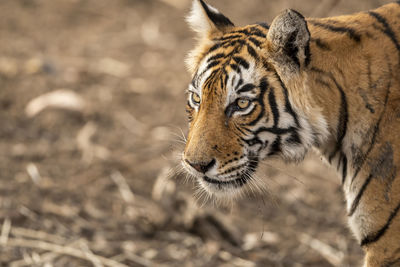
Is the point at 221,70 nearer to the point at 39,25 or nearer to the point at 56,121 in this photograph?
the point at 56,121

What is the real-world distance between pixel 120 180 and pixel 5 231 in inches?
39.1

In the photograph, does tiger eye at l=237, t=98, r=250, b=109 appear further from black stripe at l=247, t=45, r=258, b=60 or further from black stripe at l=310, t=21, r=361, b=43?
black stripe at l=310, t=21, r=361, b=43

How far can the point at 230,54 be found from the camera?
2.39 m

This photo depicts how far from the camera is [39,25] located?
699 centimetres

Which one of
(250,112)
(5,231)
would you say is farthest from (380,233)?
(5,231)

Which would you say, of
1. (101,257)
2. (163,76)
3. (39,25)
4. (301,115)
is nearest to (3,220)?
(101,257)

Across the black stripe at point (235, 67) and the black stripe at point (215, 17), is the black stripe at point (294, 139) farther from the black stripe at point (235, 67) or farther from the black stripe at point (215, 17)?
the black stripe at point (215, 17)

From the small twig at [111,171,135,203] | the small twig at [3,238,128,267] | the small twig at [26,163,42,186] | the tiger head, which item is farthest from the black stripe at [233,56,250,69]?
the small twig at [26,163,42,186]

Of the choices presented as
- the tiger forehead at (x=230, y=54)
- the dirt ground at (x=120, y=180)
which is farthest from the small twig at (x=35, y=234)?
the tiger forehead at (x=230, y=54)

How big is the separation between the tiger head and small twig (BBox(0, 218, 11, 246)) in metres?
1.51

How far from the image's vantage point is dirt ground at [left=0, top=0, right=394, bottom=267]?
3375 millimetres

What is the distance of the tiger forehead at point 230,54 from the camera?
2.33m

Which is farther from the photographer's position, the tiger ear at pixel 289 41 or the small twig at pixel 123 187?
the small twig at pixel 123 187

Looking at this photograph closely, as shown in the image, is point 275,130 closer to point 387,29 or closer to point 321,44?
point 321,44
